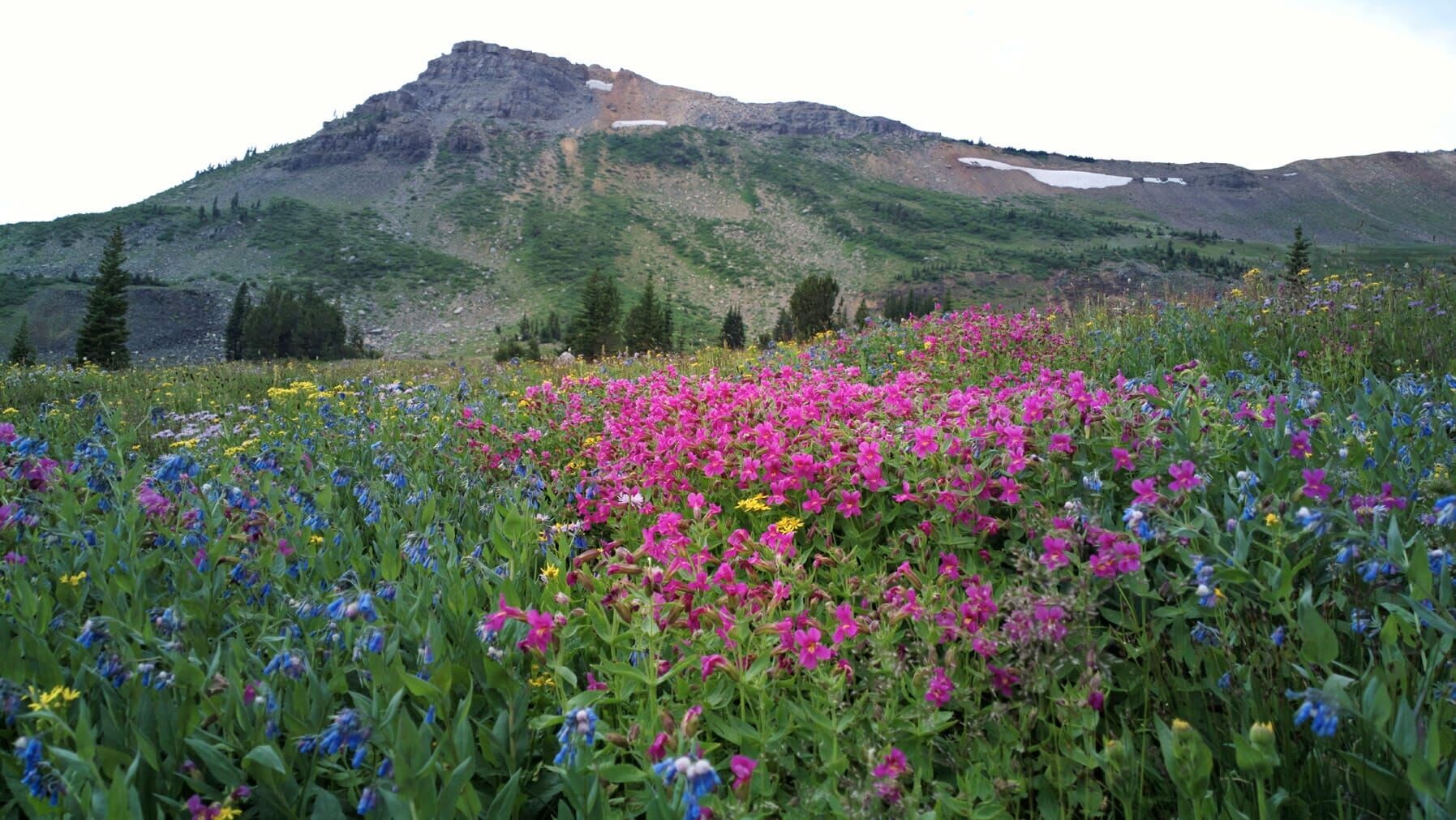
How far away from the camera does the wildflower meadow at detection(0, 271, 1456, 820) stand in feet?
6.00

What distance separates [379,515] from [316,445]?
245 cm

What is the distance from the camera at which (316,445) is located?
552 centimetres

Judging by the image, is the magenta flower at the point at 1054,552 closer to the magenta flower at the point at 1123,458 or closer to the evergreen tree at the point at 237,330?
the magenta flower at the point at 1123,458

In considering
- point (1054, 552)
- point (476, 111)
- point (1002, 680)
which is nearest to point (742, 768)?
point (1002, 680)

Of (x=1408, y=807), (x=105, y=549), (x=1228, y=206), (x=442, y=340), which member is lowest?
(x=442, y=340)

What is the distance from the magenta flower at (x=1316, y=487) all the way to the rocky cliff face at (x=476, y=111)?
512 feet

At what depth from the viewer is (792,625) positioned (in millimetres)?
2439

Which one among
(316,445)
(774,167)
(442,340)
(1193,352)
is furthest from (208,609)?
(774,167)

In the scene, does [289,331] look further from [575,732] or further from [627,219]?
[627,219]

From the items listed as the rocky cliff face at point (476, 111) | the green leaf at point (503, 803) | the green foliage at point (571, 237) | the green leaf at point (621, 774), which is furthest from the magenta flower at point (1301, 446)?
the rocky cliff face at point (476, 111)

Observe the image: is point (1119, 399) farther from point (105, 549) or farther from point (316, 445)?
point (316, 445)

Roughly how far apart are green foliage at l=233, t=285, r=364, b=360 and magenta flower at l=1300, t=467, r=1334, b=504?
164 ft

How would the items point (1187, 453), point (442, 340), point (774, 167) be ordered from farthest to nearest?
point (774, 167) → point (442, 340) → point (1187, 453)

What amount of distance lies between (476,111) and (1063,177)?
146324 millimetres
